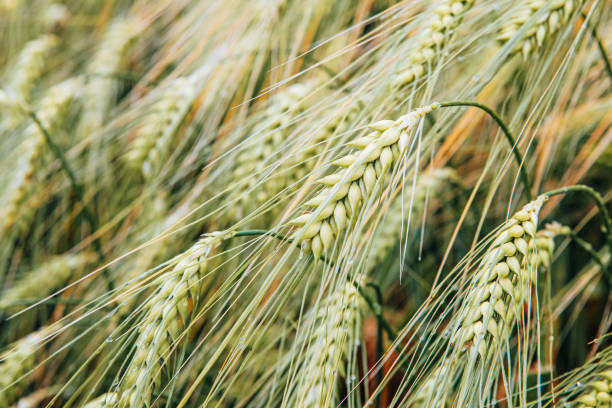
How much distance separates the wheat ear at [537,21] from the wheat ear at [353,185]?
238 mm

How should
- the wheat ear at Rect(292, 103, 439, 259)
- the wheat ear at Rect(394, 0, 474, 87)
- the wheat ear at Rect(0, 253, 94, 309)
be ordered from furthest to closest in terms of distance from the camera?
the wheat ear at Rect(0, 253, 94, 309) → the wheat ear at Rect(394, 0, 474, 87) → the wheat ear at Rect(292, 103, 439, 259)

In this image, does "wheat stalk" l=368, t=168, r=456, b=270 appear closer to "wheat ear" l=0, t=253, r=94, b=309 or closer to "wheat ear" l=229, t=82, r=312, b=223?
"wheat ear" l=229, t=82, r=312, b=223

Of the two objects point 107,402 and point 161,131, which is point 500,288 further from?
point 161,131

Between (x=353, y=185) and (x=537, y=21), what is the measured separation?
33 centimetres

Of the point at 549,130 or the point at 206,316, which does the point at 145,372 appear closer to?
the point at 206,316

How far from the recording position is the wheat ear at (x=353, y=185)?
45 cm

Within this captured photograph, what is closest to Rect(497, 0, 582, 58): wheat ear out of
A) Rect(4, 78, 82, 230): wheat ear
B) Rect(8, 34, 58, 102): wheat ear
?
Rect(4, 78, 82, 230): wheat ear

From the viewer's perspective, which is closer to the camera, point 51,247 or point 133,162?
point 133,162

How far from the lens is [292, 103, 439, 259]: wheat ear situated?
0.45 meters

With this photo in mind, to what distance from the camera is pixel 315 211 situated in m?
0.44

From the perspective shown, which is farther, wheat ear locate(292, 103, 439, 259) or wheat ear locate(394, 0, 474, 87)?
wheat ear locate(394, 0, 474, 87)

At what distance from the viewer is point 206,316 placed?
0.82m

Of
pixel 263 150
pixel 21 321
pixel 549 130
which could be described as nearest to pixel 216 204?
pixel 263 150

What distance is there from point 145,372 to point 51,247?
2.22 feet
